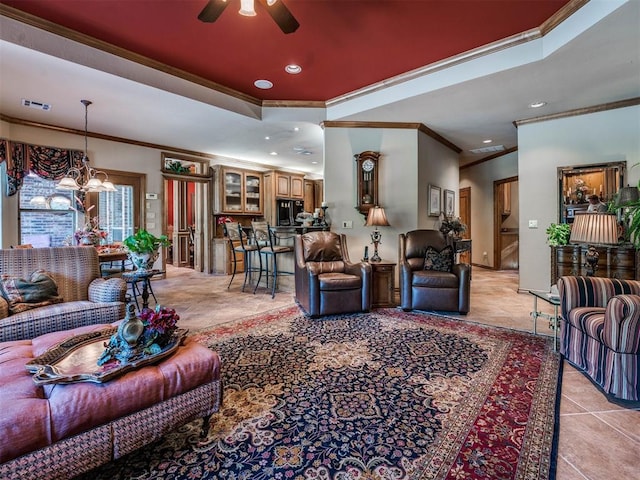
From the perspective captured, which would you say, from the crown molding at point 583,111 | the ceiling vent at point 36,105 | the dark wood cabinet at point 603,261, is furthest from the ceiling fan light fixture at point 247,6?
the crown molding at point 583,111

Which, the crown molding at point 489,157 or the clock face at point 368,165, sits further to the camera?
the crown molding at point 489,157

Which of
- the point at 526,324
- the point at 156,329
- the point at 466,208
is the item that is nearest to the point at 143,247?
the point at 156,329

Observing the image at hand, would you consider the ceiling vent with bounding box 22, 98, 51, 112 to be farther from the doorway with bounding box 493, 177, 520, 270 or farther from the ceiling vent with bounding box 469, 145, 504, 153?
the doorway with bounding box 493, 177, 520, 270

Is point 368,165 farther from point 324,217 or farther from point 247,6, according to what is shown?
point 247,6

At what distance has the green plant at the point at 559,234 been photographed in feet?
13.7

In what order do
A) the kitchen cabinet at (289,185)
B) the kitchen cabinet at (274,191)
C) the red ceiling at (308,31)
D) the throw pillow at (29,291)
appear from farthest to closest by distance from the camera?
the kitchen cabinet at (289,185) < the kitchen cabinet at (274,191) < the red ceiling at (308,31) < the throw pillow at (29,291)

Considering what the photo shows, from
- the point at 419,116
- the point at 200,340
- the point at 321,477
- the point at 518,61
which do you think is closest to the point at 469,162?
the point at 419,116

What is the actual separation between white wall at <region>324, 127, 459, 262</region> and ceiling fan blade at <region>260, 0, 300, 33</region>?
272 centimetres

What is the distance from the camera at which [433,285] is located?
3.79 m

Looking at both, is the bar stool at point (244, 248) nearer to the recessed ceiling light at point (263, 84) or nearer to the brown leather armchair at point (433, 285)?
the recessed ceiling light at point (263, 84)

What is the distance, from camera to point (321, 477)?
1379mm

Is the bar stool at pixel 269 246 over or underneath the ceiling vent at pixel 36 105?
A: underneath

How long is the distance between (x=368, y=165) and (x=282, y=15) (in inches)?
116

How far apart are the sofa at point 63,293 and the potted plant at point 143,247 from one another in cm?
33
